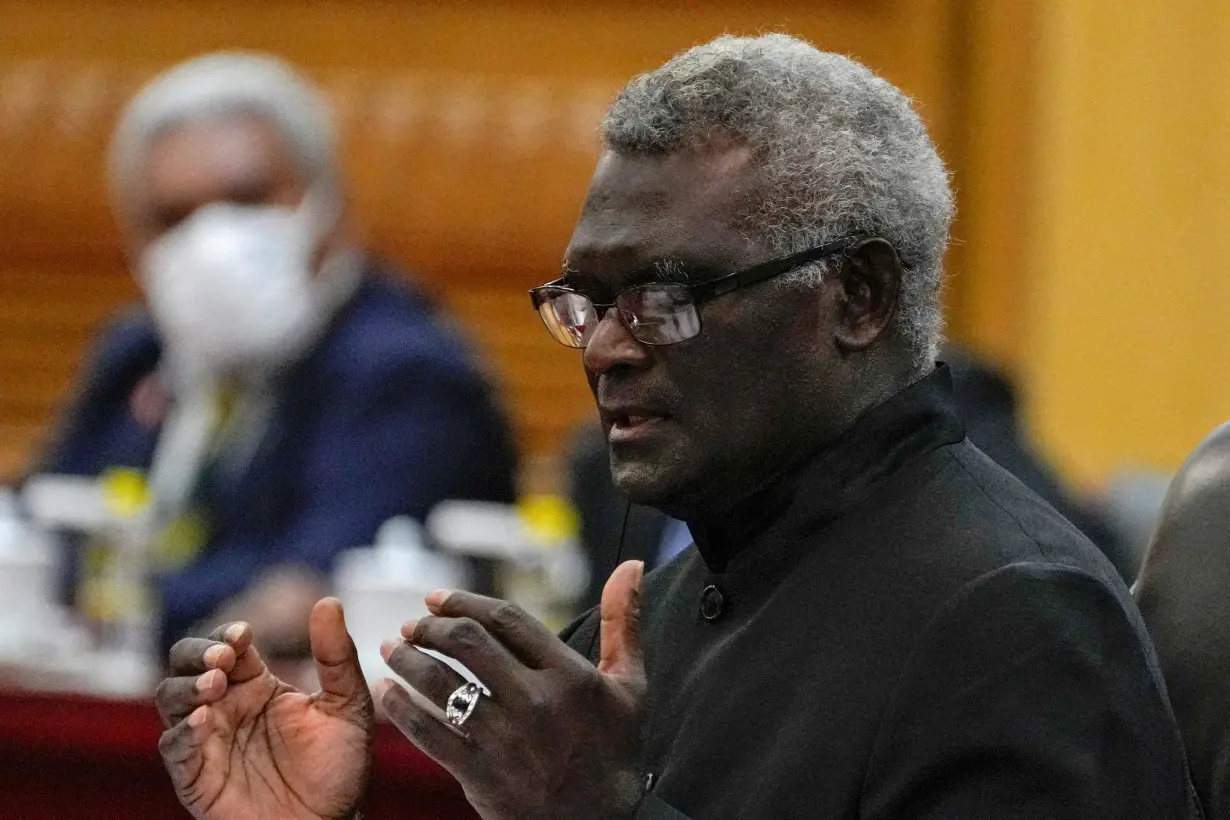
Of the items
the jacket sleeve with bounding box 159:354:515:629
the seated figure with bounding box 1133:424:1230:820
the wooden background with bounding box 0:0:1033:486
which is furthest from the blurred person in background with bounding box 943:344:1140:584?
the wooden background with bounding box 0:0:1033:486

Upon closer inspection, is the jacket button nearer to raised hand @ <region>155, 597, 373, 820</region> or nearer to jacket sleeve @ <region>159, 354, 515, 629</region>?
raised hand @ <region>155, 597, 373, 820</region>

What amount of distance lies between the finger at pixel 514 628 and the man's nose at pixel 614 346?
268 millimetres

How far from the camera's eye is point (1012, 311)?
192 inches

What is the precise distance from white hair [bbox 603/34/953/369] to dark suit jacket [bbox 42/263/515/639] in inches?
76.1

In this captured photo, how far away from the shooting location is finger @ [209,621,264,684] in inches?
65.8

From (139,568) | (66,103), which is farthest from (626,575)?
(66,103)

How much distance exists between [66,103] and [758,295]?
4.17m

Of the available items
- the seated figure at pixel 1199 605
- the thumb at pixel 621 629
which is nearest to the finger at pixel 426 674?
the thumb at pixel 621 629

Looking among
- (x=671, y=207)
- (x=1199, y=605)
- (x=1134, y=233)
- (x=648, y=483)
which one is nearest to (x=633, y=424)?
(x=648, y=483)

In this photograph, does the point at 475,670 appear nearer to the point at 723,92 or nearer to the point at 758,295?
A: the point at 758,295

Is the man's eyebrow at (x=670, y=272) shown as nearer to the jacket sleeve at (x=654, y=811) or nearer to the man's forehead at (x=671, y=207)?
the man's forehead at (x=671, y=207)

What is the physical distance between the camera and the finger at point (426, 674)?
1453mm

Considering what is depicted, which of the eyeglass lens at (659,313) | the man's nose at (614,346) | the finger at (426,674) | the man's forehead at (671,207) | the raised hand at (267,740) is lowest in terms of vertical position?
the raised hand at (267,740)

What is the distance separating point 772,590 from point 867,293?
10.6 inches
